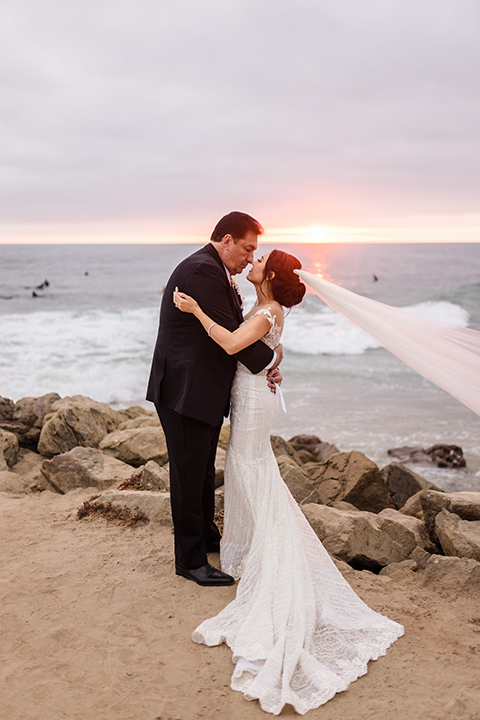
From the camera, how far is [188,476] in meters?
4.25

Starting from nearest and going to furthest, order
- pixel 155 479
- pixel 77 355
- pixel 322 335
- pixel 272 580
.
A: 1. pixel 272 580
2. pixel 155 479
3. pixel 77 355
4. pixel 322 335

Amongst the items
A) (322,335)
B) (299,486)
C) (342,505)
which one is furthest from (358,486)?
(322,335)

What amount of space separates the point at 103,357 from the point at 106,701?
16619mm

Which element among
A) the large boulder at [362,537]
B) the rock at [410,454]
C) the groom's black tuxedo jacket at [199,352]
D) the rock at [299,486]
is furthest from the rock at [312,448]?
the groom's black tuxedo jacket at [199,352]

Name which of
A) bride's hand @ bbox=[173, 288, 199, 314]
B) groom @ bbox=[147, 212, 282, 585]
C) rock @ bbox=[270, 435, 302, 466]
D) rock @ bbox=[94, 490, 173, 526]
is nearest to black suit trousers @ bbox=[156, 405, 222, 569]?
groom @ bbox=[147, 212, 282, 585]

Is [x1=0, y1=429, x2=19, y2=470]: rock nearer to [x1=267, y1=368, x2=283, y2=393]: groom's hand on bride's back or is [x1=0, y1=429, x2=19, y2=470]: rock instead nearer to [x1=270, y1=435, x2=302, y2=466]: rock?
[x1=270, y1=435, x2=302, y2=466]: rock

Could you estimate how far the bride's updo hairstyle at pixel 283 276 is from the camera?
404 cm

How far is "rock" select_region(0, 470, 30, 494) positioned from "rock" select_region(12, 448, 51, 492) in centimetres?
8

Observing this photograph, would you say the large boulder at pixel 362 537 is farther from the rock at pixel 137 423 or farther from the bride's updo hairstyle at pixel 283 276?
the rock at pixel 137 423

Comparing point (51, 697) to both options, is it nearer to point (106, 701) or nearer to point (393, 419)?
point (106, 701)

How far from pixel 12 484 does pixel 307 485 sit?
3.05 m

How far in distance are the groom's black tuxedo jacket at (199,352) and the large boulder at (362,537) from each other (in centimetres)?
143

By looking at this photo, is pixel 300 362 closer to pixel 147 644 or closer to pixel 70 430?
pixel 70 430

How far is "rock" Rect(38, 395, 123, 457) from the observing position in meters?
7.81
